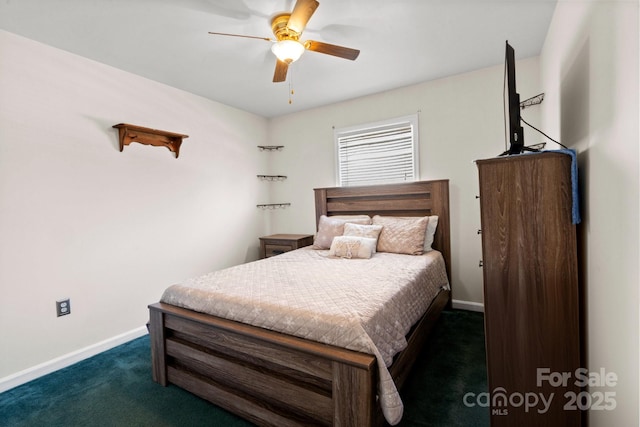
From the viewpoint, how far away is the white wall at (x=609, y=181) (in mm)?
934

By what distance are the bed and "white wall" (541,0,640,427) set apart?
32.1 inches

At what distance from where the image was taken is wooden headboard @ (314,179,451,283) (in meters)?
3.11

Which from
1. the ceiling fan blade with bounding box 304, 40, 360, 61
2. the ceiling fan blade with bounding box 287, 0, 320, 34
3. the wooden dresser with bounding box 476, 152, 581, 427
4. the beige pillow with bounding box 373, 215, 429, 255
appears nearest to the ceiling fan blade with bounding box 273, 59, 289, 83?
the ceiling fan blade with bounding box 304, 40, 360, 61

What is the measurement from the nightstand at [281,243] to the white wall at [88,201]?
62 cm

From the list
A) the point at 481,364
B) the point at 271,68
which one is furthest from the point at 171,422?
the point at 271,68

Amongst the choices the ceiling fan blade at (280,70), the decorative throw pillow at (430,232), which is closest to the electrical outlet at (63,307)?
the ceiling fan blade at (280,70)

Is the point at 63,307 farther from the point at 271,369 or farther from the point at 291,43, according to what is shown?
the point at 291,43

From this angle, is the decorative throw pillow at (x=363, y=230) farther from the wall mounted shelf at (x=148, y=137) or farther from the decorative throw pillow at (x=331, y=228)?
the wall mounted shelf at (x=148, y=137)

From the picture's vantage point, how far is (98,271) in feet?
8.37

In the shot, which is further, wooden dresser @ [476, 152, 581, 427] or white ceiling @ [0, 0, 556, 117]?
white ceiling @ [0, 0, 556, 117]

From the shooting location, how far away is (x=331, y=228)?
129 inches

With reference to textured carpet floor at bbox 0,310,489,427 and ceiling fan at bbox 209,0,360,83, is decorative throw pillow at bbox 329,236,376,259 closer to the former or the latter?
textured carpet floor at bbox 0,310,489,427

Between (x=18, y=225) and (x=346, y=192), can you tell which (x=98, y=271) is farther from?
(x=346, y=192)

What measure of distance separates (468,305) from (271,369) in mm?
2406
